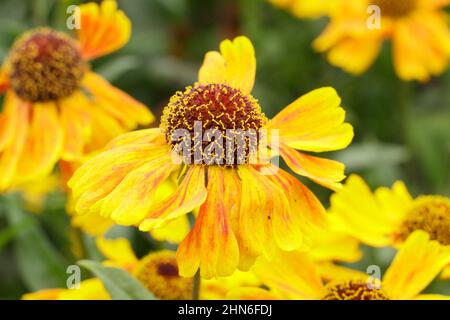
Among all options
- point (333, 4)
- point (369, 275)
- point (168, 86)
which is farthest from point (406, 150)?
point (369, 275)

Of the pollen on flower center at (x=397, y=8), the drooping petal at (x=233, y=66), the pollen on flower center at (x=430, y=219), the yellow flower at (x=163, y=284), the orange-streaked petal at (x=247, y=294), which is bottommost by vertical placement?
the orange-streaked petal at (x=247, y=294)

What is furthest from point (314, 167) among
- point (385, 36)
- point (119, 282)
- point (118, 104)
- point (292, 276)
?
point (385, 36)

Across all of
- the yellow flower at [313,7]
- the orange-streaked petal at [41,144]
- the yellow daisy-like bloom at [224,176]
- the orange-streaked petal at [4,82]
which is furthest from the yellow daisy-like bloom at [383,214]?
the yellow flower at [313,7]

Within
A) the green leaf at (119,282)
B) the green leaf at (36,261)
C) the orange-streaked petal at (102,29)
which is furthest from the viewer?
the orange-streaked petal at (102,29)

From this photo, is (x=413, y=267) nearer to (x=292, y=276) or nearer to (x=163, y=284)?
(x=292, y=276)

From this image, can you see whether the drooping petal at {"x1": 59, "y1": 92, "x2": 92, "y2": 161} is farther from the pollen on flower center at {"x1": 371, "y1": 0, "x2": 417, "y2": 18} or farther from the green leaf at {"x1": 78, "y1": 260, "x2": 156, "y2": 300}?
the pollen on flower center at {"x1": 371, "y1": 0, "x2": 417, "y2": 18}

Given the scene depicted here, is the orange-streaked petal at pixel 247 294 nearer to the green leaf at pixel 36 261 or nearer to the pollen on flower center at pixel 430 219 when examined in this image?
the pollen on flower center at pixel 430 219

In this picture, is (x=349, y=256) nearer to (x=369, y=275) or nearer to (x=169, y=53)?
(x=369, y=275)
